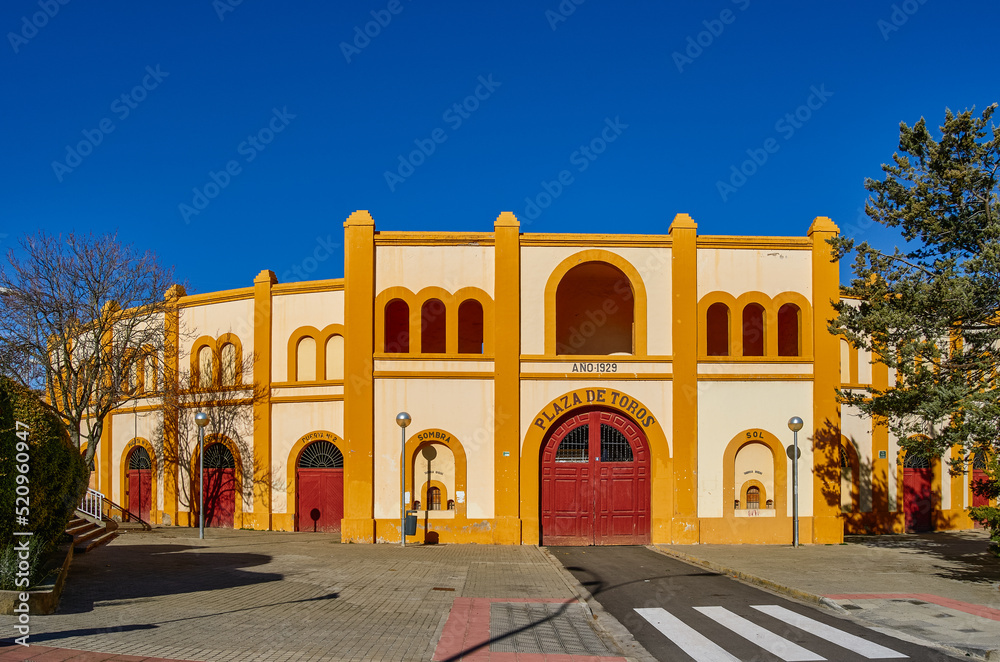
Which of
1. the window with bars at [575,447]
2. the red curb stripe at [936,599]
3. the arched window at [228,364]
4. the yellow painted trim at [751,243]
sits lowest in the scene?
the red curb stripe at [936,599]

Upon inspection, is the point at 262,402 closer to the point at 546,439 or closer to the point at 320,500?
the point at 320,500

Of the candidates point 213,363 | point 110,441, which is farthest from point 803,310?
point 110,441

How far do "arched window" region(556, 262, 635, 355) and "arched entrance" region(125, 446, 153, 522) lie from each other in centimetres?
1384

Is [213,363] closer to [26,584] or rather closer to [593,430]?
[593,430]

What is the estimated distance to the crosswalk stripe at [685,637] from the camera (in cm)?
935

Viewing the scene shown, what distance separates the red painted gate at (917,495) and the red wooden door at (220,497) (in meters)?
20.1

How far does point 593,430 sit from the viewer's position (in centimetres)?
2131

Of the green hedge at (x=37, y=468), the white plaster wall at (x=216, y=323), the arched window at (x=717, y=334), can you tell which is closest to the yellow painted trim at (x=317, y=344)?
the white plaster wall at (x=216, y=323)

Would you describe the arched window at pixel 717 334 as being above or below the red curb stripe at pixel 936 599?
above

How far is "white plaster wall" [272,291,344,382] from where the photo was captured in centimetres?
2391

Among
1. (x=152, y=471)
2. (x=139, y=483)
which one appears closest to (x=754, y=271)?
(x=152, y=471)

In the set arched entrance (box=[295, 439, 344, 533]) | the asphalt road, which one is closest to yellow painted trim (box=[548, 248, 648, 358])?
the asphalt road

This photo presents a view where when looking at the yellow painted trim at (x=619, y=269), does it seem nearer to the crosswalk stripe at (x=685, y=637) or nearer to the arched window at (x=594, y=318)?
the arched window at (x=594, y=318)

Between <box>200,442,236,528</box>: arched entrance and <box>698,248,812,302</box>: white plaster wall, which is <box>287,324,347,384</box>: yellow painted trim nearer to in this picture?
<box>200,442,236,528</box>: arched entrance
